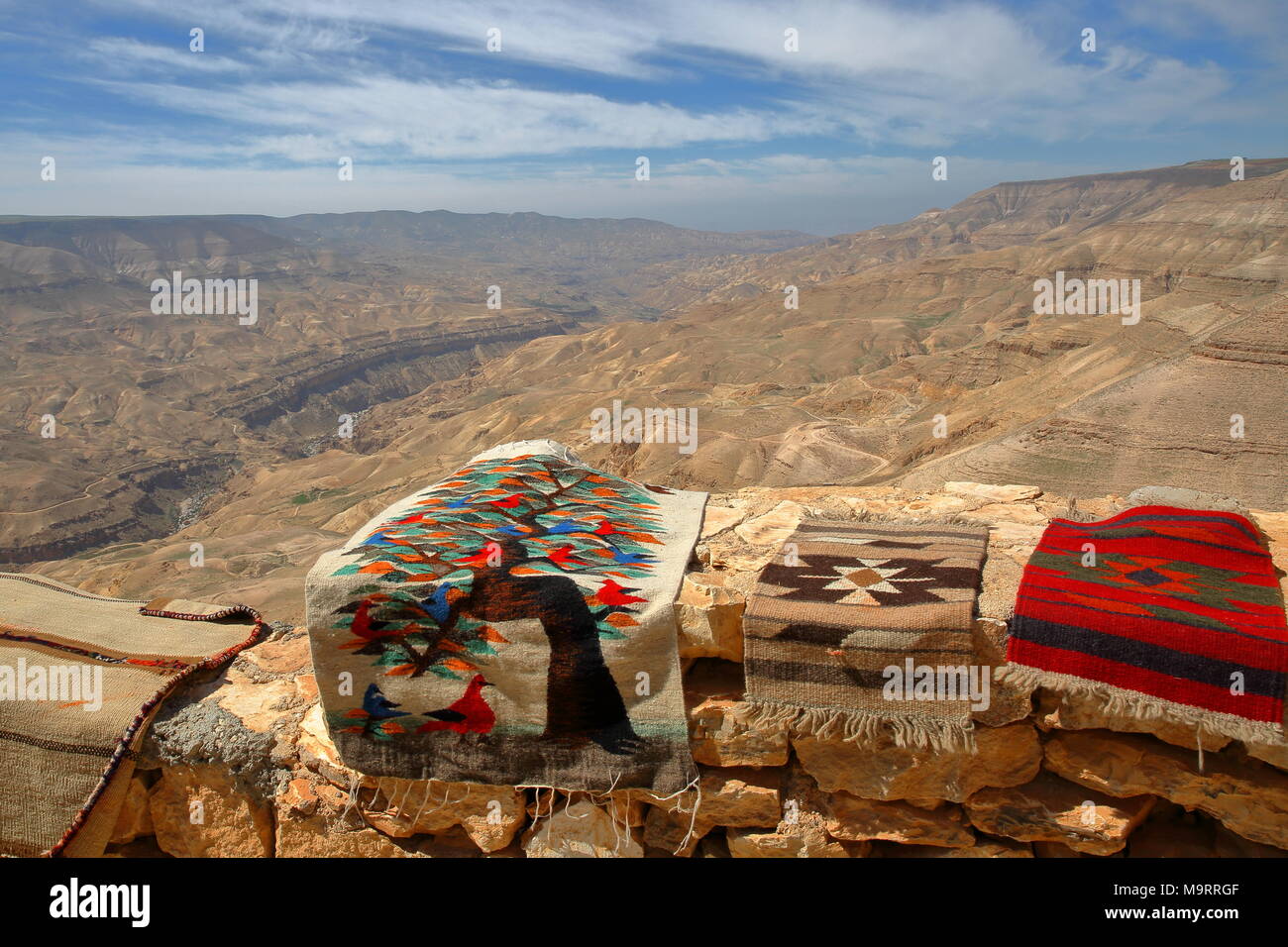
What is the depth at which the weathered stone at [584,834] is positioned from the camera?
143 inches

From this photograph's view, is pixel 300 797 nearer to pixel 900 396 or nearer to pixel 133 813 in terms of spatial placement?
pixel 133 813

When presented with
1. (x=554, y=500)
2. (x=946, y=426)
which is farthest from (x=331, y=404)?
(x=554, y=500)

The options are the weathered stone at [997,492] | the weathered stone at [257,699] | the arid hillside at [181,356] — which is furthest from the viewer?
the arid hillside at [181,356]

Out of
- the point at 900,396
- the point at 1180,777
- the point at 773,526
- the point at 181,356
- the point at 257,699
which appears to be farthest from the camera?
the point at 181,356

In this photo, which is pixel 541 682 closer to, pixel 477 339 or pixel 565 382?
pixel 565 382

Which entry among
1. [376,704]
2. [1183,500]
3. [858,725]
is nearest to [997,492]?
[1183,500]

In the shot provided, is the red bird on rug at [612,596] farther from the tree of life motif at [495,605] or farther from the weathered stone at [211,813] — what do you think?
the weathered stone at [211,813]

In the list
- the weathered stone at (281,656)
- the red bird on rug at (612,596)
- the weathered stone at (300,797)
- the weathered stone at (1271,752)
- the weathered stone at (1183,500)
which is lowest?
the weathered stone at (300,797)

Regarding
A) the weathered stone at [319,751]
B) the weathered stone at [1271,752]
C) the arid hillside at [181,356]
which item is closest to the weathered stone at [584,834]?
the weathered stone at [319,751]

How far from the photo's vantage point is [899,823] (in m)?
3.50

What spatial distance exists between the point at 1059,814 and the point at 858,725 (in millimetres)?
911

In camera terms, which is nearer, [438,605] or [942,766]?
[942,766]

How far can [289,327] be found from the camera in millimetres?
96188

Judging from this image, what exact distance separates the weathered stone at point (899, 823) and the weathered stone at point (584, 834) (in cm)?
93
